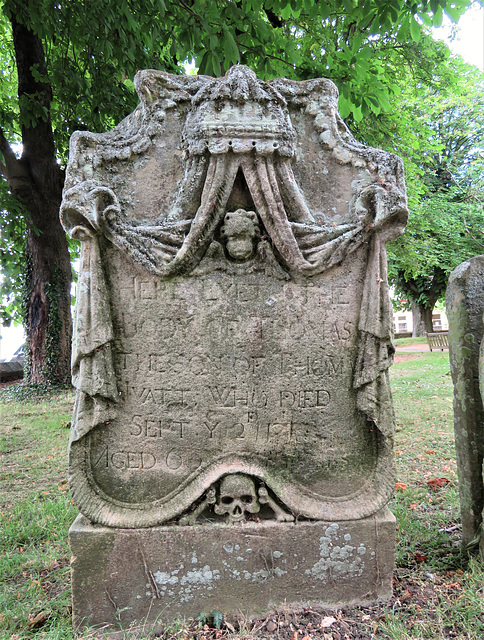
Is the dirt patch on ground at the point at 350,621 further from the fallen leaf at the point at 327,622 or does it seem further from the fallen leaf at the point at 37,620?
the fallen leaf at the point at 37,620

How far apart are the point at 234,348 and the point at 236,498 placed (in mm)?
929

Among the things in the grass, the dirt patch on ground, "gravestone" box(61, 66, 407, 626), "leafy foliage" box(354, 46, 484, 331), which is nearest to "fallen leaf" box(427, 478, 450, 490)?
the grass

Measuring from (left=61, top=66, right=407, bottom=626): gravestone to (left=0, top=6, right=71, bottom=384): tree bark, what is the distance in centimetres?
630

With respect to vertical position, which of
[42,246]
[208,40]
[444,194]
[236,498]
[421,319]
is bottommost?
[236,498]

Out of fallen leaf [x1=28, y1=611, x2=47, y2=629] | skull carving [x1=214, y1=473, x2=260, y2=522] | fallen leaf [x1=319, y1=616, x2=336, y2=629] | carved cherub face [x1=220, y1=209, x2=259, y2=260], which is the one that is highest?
carved cherub face [x1=220, y1=209, x2=259, y2=260]

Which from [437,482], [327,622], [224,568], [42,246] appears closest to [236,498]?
[224,568]

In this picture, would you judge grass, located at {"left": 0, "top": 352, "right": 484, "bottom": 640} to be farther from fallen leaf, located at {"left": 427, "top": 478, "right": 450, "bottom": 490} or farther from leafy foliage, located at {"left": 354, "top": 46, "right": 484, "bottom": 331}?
leafy foliage, located at {"left": 354, "top": 46, "right": 484, "bottom": 331}

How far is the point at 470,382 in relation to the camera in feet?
9.61

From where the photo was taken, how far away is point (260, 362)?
2775 millimetres

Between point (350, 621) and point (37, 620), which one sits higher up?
point (37, 620)

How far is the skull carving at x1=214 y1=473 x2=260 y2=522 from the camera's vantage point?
2.67m

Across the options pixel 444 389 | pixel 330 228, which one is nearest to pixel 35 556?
pixel 330 228

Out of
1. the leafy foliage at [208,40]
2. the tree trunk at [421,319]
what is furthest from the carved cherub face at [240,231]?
the tree trunk at [421,319]

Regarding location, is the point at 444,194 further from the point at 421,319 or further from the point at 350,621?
the point at 350,621
